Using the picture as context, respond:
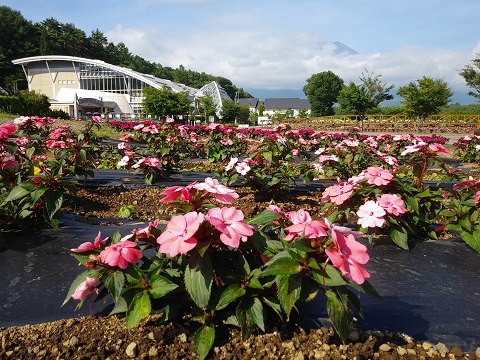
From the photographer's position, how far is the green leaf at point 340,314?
1.01 m

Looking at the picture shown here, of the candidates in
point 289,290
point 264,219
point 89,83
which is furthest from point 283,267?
point 89,83

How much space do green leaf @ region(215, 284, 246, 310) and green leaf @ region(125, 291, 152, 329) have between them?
0.21m

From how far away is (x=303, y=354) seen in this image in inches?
47.3

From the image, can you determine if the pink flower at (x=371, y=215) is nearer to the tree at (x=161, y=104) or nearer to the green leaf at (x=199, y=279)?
the green leaf at (x=199, y=279)

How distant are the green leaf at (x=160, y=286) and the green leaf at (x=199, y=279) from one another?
0.06 metres

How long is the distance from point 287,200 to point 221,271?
2.75m

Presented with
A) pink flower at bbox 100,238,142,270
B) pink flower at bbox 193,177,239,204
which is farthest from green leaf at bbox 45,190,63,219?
pink flower at bbox 193,177,239,204

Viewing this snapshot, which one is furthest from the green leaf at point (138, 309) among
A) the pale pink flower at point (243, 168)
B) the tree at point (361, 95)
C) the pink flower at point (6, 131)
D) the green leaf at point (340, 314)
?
the tree at point (361, 95)

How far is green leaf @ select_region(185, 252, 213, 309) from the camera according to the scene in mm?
1058

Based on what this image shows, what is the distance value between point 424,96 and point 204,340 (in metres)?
30.4

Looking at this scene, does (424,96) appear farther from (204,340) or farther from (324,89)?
(324,89)

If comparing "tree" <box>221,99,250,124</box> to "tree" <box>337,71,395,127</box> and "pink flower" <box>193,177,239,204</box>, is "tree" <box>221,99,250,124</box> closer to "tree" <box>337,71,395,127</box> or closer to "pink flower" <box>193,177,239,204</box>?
"tree" <box>337,71,395,127</box>

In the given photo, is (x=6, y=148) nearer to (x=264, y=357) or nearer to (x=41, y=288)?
(x=41, y=288)

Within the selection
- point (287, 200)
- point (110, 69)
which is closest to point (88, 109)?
point (110, 69)
